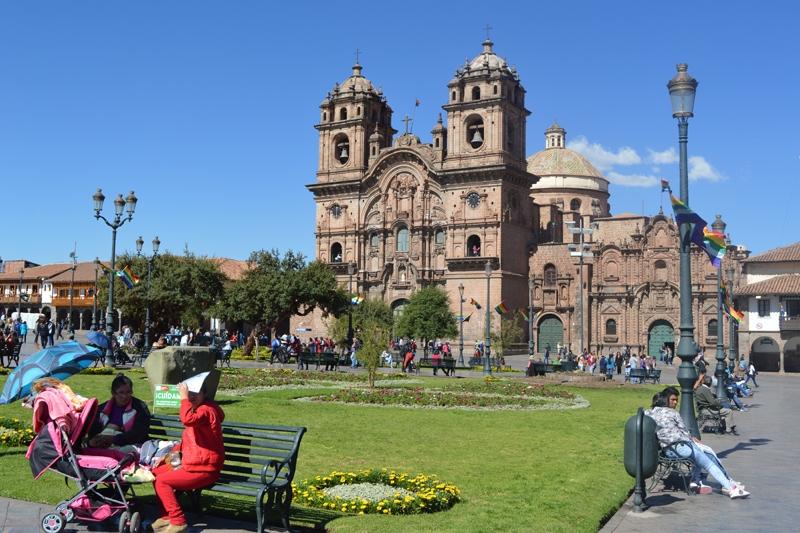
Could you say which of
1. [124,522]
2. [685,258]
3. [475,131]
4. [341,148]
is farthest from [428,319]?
[124,522]

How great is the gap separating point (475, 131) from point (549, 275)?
1277 centimetres

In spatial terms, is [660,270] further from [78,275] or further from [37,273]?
[37,273]

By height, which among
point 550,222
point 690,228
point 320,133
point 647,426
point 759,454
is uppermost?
point 320,133

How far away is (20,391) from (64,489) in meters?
1.14

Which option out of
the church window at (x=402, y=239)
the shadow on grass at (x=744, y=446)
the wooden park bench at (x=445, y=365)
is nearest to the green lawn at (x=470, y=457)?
the shadow on grass at (x=744, y=446)

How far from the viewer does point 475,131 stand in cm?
6391

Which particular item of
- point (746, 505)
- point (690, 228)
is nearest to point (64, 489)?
point (746, 505)

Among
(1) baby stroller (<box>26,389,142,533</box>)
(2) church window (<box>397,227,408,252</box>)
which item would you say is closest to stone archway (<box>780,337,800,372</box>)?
(2) church window (<box>397,227,408,252</box>)

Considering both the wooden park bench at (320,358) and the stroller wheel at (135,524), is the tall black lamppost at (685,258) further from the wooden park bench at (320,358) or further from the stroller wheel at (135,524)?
the wooden park bench at (320,358)

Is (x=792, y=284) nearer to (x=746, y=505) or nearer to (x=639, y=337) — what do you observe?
(x=639, y=337)

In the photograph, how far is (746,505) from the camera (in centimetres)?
942

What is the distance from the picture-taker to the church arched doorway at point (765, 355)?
180 feet

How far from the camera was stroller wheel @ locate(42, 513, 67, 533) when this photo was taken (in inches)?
277

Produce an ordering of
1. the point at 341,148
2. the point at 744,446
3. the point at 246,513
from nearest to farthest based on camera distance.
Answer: the point at 246,513, the point at 744,446, the point at 341,148
